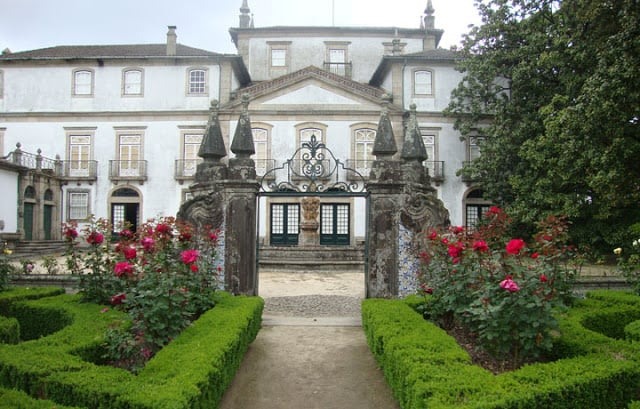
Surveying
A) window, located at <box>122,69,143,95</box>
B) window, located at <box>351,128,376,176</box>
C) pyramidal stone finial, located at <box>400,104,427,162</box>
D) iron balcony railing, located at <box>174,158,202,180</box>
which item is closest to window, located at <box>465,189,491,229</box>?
window, located at <box>351,128,376,176</box>

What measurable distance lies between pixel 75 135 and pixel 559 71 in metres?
23.1

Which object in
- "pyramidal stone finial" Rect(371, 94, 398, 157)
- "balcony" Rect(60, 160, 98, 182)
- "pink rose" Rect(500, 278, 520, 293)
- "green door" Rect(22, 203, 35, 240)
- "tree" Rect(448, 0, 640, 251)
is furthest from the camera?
"balcony" Rect(60, 160, 98, 182)

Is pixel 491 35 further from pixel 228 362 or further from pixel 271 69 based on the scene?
pixel 228 362

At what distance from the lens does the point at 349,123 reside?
84.8 ft

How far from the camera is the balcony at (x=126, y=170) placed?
2589 cm

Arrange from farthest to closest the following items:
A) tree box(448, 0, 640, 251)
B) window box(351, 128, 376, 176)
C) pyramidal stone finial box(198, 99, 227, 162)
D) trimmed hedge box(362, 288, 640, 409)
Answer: window box(351, 128, 376, 176)
tree box(448, 0, 640, 251)
pyramidal stone finial box(198, 99, 227, 162)
trimmed hedge box(362, 288, 640, 409)

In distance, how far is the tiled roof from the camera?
26058 mm

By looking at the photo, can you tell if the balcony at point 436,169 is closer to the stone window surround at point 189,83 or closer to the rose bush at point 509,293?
the stone window surround at point 189,83

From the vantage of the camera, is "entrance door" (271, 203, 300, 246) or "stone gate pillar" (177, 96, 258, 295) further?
"entrance door" (271, 203, 300, 246)

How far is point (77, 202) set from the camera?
1033 inches

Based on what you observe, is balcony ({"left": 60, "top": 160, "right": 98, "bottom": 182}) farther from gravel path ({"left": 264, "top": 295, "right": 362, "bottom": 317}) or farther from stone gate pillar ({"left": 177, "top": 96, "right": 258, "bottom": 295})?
stone gate pillar ({"left": 177, "top": 96, "right": 258, "bottom": 295})

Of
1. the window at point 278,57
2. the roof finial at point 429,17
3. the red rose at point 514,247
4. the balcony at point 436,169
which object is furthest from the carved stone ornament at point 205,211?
the roof finial at point 429,17

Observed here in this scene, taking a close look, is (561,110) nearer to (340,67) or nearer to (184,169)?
(184,169)

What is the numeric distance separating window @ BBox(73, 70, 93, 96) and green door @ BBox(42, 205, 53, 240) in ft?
20.4
